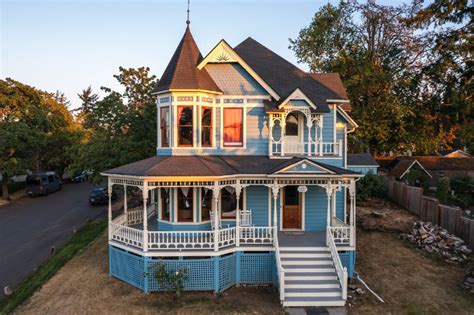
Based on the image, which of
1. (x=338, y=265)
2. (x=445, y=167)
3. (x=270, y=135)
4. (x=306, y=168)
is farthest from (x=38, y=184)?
(x=445, y=167)

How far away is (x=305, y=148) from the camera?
16.7 meters

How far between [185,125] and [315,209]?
736 centimetres

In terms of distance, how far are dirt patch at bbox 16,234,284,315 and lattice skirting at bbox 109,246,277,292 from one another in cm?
29

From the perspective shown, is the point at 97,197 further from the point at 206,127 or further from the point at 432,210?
the point at 432,210

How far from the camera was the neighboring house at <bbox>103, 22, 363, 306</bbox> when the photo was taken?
13414 millimetres

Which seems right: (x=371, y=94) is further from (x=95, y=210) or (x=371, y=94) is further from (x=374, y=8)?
(x=95, y=210)

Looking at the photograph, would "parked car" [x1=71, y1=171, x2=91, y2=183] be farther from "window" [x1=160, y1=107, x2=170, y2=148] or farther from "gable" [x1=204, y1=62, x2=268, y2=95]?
"gable" [x1=204, y1=62, x2=268, y2=95]

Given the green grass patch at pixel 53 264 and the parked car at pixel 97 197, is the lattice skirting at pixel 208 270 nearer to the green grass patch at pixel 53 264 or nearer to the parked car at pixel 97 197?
the green grass patch at pixel 53 264

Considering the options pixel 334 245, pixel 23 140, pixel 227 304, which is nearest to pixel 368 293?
pixel 334 245

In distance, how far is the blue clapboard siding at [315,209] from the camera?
1627 cm

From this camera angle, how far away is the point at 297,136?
16.9 metres

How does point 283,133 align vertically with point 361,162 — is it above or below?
above

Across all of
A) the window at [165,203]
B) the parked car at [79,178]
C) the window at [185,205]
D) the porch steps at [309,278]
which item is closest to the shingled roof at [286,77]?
the window at [185,205]

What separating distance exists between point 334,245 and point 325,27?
1176 inches
